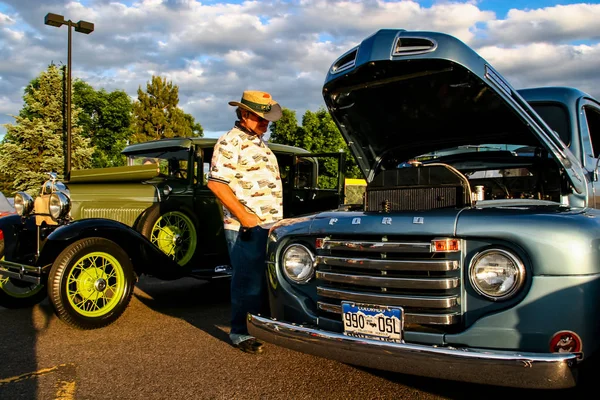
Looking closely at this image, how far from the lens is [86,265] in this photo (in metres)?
4.87

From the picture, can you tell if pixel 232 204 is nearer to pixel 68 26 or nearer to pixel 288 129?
pixel 68 26

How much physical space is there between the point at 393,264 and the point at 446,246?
29 centimetres

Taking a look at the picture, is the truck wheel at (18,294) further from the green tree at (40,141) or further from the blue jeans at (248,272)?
the green tree at (40,141)

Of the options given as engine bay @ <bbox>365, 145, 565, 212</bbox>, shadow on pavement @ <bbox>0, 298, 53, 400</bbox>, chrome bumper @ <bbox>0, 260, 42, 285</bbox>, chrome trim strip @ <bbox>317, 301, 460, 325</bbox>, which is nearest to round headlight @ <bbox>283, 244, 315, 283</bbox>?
engine bay @ <bbox>365, 145, 565, 212</bbox>

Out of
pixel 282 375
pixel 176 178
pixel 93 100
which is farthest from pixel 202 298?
pixel 93 100

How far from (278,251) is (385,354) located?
994 millimetres

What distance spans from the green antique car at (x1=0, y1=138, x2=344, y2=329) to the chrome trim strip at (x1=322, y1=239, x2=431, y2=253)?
2834 mm

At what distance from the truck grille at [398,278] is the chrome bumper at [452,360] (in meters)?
0.22

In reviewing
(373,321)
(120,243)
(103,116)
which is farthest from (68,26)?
(103,116)

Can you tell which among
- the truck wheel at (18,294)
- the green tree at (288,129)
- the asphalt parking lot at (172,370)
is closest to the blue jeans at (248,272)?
the asphalt parking lot at (172,370)

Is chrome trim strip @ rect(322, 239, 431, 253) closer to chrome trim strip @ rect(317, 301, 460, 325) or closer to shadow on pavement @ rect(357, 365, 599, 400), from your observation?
chrome trim strip @ rect(317, 301, 460, 325)

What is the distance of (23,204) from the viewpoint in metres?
5.73

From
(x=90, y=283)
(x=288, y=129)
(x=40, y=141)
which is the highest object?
(x=288, y=129)

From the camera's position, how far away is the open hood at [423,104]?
298cm
